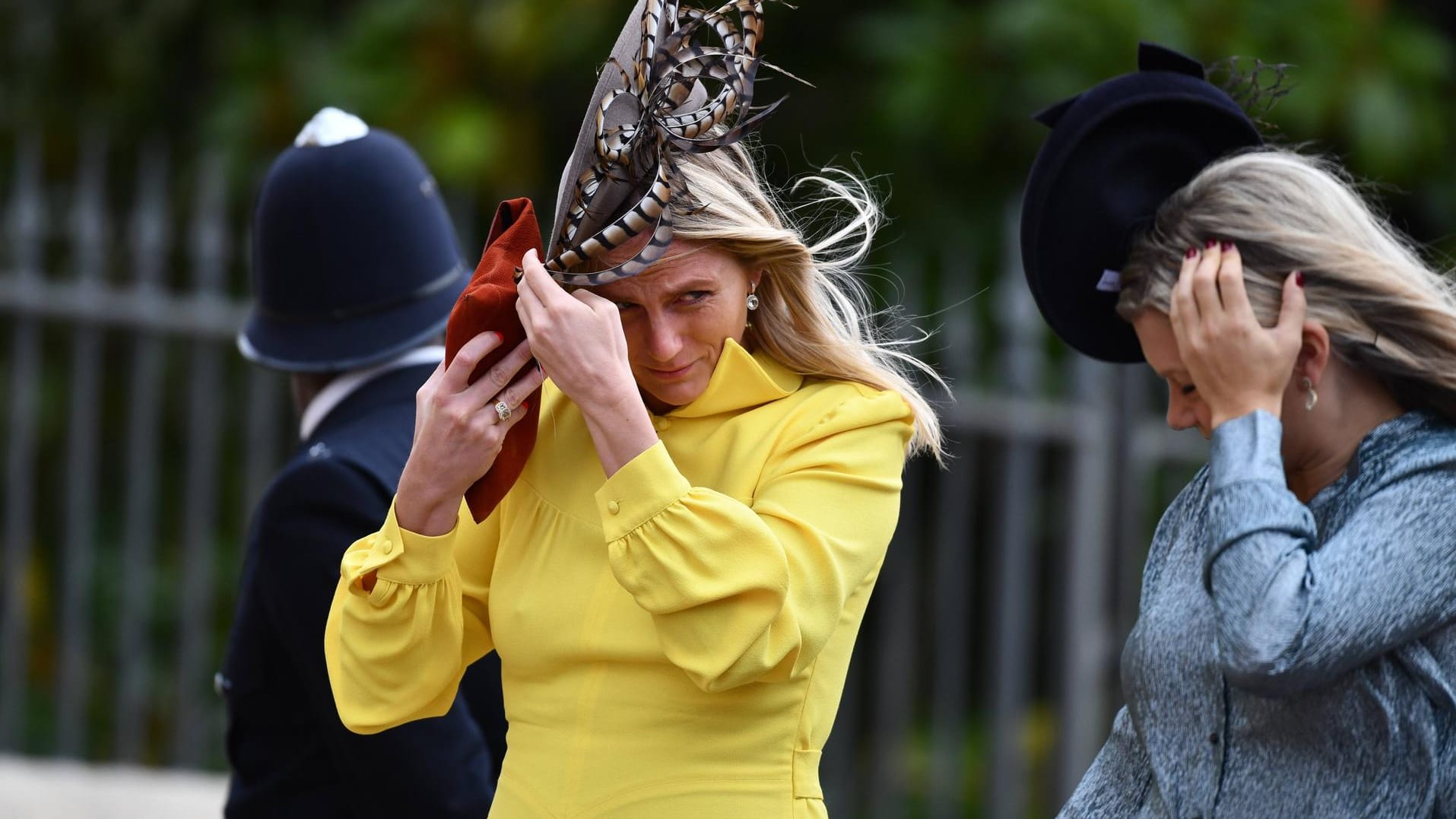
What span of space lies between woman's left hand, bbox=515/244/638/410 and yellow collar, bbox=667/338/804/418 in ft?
0.52

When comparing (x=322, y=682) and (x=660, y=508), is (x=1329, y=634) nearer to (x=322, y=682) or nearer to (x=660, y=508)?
(x=660, y=508)

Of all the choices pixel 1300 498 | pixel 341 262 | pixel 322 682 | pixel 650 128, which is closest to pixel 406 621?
pixel 322 682

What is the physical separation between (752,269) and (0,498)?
3590mm

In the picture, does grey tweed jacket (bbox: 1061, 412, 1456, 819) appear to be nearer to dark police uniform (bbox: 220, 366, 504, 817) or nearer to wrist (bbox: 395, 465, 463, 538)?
wrist (bbox: 395, 465, 463, 538)

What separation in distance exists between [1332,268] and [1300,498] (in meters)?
0.26

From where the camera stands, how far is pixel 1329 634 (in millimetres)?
1627

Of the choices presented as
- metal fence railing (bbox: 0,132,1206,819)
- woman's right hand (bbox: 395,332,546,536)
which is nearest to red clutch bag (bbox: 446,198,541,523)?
woman's right hand (bbox: 395,332,546,536)

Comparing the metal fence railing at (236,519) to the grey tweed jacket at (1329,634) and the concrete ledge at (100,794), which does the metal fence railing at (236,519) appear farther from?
the grey tweed jacket at (1329,634)

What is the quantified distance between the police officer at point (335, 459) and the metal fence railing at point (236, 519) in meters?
1.89

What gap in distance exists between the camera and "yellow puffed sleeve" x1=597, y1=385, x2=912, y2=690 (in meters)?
1.70

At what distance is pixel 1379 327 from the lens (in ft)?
5.79

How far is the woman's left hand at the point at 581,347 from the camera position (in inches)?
68.3

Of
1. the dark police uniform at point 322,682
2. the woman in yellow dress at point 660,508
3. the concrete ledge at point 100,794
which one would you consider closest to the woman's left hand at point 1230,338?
the woman in yellow dress at point 660,508

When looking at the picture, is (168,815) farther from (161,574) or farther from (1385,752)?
(1385,752)
